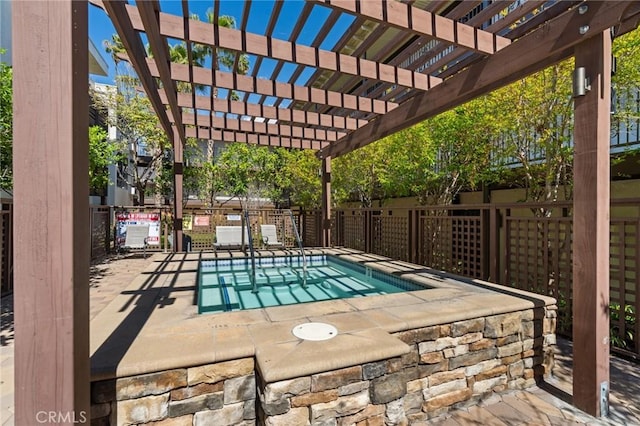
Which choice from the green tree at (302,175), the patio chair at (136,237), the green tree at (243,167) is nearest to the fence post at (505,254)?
the green tree at (302,175)

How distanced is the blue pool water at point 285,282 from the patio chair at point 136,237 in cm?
378

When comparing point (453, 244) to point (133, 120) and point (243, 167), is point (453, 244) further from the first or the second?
point (133, 120)

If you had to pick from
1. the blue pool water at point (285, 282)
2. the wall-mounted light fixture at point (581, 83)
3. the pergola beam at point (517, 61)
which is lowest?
the blue pool water at point (285, 282)

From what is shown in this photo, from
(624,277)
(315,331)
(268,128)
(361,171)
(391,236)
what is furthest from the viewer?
(361,171)

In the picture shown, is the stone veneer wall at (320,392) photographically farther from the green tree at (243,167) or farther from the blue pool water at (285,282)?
the green tree at (243,167)

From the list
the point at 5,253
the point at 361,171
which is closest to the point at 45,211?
the point at 5,253

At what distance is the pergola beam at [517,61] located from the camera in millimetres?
2352

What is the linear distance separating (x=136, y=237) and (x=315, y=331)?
8.24 metres

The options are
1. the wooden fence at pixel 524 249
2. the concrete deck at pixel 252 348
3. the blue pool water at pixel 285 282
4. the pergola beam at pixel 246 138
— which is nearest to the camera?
the concrete deck at pixel 252 348

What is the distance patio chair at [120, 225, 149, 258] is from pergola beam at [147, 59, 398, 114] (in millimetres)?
5992

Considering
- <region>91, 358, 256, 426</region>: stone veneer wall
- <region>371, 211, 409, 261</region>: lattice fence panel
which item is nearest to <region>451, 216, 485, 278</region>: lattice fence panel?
<region>371, 211, 409, 261</region>: lattice fence panel

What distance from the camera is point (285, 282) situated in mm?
6102

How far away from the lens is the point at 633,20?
2.60 metres

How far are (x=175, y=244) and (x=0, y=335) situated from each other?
3.90 m
